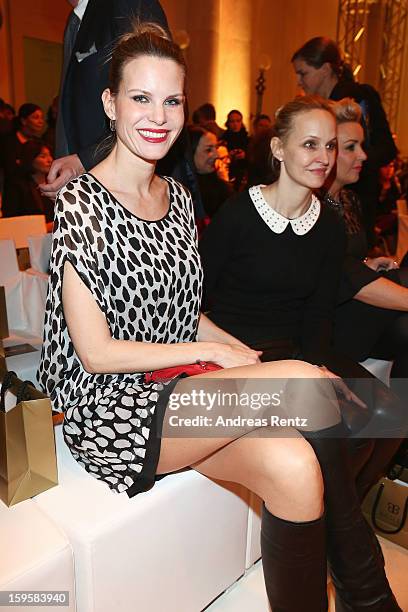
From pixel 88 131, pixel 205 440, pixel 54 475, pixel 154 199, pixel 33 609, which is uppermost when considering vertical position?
pixel 88 131

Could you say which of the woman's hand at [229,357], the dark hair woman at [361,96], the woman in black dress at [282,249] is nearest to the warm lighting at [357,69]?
the dark hair woman at [361,96]

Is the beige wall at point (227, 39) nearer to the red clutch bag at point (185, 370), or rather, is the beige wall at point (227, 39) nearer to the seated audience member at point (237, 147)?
the seated audience member at point (237, 147)

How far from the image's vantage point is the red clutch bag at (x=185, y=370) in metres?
1.34

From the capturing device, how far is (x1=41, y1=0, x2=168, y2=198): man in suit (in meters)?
1.79

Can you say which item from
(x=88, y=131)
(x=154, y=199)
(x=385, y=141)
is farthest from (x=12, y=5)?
(x=154, y=199)

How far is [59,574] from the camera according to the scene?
1179 mm

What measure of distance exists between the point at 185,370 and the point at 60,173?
28.8 inches

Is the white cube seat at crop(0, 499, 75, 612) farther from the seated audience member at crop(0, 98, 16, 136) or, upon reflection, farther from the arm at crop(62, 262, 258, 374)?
Result: the seated audience member at crop(0, 98, 16, 136)

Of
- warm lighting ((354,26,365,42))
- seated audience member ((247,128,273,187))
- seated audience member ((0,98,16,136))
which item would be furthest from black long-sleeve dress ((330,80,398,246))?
warm lighting ((354,26,365,42))

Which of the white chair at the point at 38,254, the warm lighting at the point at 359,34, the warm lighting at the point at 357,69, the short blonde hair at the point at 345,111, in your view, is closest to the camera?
the short blonde hair at the point at 345,111

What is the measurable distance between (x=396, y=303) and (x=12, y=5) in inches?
256

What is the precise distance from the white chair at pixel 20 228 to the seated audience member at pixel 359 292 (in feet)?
5.70

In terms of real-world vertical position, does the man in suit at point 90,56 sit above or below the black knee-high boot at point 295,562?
Result: above

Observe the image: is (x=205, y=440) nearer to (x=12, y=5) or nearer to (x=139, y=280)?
(x=139, y=280)
